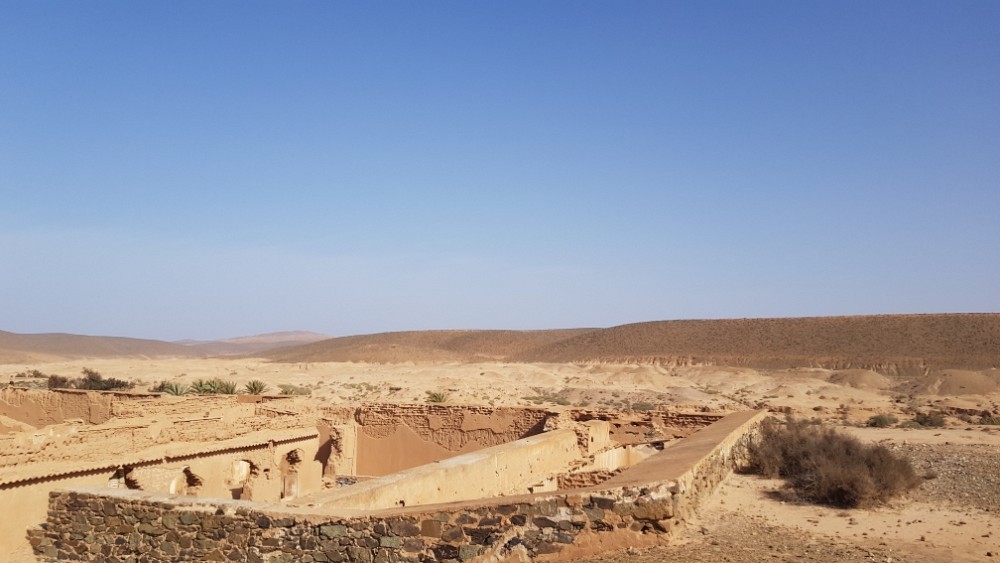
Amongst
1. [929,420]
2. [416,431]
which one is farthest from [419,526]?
[929,420]

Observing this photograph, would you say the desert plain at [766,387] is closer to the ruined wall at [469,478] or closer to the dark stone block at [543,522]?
the dark stone block at [543,522]

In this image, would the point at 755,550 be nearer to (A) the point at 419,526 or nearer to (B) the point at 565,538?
(B) the point at 565,538

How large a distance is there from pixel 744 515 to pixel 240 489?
893cm

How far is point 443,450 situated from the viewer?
1627 cm

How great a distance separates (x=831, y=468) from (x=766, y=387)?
29.9 metres

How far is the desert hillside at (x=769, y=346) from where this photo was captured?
180 ft

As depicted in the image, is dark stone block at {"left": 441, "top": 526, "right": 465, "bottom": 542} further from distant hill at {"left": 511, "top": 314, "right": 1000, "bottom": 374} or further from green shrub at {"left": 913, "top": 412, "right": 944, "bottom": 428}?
distant hill at {"left": 511, "top": 314, "right": 1000, "bottom": 374}

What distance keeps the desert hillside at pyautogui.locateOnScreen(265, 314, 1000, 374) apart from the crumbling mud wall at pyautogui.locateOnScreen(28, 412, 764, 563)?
51515 millimetres

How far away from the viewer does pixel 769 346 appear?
6412 centimetres

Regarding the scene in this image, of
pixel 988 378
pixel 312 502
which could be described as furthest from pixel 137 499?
pixel 988 378

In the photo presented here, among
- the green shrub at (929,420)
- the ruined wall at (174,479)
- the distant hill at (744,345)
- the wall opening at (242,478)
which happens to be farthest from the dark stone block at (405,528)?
the distant hill at (744,345)

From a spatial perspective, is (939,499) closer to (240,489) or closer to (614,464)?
(614,464)

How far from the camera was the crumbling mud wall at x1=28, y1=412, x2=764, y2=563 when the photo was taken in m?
5.68

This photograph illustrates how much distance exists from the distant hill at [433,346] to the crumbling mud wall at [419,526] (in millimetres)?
68849
